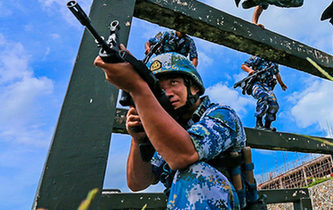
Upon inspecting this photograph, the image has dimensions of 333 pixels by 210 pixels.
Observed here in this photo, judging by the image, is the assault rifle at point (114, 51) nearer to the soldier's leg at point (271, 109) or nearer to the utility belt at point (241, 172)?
the utility belt at point (241, 172)

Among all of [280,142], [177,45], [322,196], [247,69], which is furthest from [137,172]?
[322,196]

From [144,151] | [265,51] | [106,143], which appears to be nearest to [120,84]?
[144,151]

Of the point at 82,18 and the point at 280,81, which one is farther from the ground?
the point at 280,81

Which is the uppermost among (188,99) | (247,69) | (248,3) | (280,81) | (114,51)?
(247,69)

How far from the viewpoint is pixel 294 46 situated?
3.04m

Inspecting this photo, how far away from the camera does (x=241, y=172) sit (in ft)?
5.02

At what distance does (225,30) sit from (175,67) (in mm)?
1022

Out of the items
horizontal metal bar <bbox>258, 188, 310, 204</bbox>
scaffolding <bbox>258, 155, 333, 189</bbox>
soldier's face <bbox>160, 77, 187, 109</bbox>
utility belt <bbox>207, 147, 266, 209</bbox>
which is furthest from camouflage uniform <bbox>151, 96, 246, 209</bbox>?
scaffolding <bbox>258, 155, 333, 189</bbox>

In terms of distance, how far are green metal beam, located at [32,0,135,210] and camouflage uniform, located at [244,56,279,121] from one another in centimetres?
406

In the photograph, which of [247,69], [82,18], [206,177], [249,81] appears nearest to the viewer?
[82,18]

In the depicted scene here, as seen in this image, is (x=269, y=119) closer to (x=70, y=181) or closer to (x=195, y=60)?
(x=195, y=60)

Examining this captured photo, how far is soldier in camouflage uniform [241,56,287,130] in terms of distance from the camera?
5.11 m

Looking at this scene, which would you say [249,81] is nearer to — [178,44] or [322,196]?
[178,44]

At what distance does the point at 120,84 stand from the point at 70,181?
721 mm
